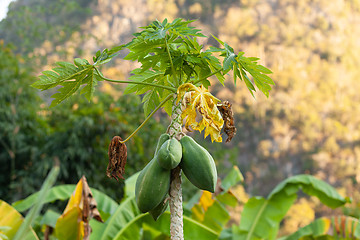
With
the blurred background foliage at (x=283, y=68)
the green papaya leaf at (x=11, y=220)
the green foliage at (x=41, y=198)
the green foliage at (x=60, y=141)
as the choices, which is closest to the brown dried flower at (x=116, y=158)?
the green foliage at (x=41, y=198)

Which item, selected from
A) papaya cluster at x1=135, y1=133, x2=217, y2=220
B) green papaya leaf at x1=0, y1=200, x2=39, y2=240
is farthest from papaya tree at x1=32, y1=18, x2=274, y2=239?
green papaya leaf at x1=0, y1=200, x2=39, y2=240

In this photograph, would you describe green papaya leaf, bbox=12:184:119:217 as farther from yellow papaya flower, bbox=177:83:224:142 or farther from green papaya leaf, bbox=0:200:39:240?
yellow papaya flower, bbox=177:83:224:142

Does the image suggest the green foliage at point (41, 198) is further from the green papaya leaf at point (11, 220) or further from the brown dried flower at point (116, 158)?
the green papaya leaf at point (11, 220)

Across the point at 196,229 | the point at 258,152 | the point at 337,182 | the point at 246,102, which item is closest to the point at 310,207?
the point at 337,182

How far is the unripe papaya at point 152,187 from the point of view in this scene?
58cm

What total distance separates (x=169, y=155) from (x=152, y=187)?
0.21 ft

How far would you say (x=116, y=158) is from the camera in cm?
68

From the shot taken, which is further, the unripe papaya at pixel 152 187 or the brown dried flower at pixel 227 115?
the brown dried flower at pixel 227 115

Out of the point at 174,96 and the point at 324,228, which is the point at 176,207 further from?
the point at 324,228

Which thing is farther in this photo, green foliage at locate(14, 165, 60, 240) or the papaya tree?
the papaya tree

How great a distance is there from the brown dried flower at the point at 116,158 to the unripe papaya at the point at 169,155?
13 centimetres

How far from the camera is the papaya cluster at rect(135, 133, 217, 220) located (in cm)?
57

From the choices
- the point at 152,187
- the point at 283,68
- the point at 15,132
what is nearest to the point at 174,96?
the point at 152,187

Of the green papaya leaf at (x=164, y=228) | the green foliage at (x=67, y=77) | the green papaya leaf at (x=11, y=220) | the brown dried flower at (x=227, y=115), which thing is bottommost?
the green papaya leaf at (x=164, y=228)
